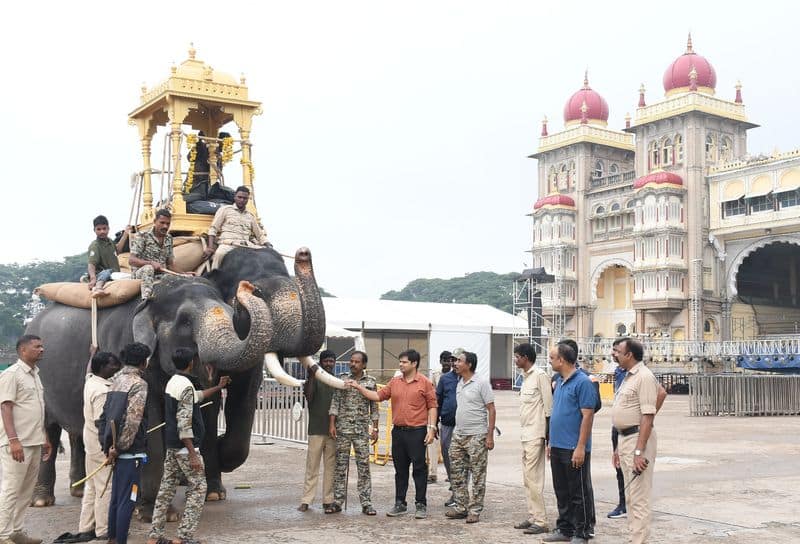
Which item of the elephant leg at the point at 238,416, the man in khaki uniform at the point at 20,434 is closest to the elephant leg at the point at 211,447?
the elephant leg at the point at 238,416

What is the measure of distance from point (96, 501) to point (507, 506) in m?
4.22

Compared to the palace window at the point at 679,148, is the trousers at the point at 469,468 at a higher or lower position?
lower

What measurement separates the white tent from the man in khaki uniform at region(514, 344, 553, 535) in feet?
87.2

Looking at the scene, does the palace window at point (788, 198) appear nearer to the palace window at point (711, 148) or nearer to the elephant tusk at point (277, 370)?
the palace window at point (711, 148)

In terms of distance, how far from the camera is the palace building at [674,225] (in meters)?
46.6

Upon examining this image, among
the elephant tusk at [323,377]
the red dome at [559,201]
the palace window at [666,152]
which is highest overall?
the palace window at [666,152]

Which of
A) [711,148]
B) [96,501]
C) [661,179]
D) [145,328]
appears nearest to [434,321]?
[661,179]

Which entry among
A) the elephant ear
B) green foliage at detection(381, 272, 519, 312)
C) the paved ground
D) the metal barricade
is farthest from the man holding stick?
green foliage at detection(381, 272, 519, 312)

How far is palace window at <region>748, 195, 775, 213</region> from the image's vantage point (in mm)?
44906

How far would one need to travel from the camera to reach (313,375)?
9125 mm

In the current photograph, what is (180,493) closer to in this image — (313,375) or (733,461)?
(313,375)

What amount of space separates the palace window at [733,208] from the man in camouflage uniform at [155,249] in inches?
1646

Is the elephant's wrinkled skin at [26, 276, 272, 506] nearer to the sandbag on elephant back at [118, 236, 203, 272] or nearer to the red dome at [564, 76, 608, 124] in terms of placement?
the sandbag on elephant back at [118, 236, 203, 272]

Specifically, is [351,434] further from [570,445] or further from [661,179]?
[661,179]
